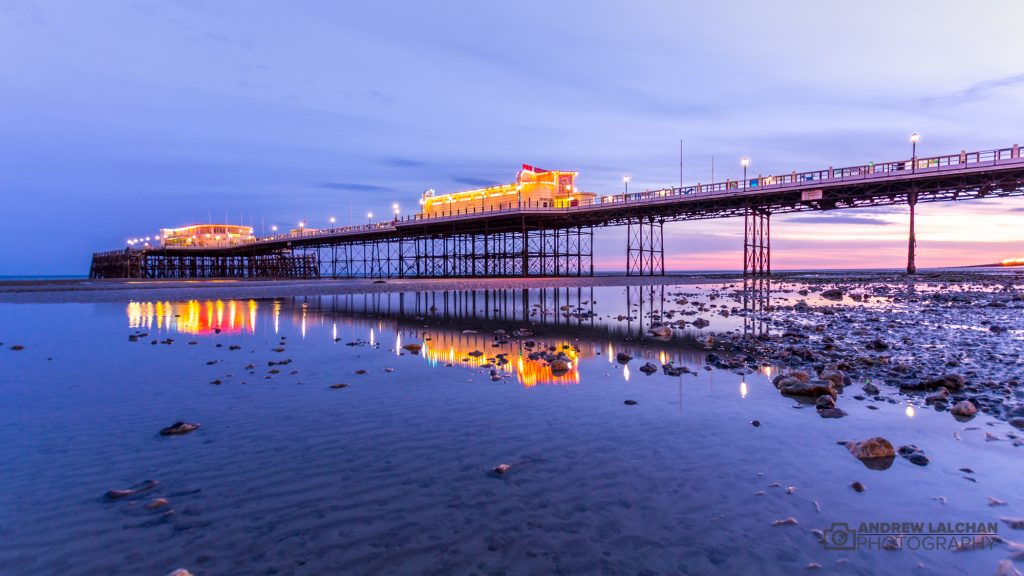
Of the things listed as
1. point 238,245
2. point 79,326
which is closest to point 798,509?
point 79,326

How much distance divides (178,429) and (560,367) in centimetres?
635

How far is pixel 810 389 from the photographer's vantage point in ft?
25.1

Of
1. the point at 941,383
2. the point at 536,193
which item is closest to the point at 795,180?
the point at 536,193

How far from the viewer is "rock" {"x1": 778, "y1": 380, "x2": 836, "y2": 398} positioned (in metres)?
7.62

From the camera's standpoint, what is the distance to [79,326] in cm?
1747

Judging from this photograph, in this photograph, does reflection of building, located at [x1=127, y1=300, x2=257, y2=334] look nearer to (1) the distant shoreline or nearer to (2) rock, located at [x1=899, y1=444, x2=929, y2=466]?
(1) the distant shoreline

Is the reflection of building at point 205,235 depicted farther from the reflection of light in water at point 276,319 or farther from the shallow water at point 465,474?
the shallow water at point 465,474

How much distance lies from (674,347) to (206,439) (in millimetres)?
10201

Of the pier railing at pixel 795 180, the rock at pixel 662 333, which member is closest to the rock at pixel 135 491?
the rock at pixel 662 333

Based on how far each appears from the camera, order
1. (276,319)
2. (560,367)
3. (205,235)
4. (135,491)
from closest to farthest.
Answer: (135,491), (560,367), (276,319), (205,235)

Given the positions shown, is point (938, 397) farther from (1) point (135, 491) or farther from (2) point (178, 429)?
(2) point (178, 429)

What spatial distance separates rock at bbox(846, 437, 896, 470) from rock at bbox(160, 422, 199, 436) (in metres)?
7.61

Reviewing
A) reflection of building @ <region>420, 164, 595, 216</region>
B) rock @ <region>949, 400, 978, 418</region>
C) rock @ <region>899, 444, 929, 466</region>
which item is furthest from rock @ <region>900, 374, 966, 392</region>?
reflection of building @ <region>420, 164, 595, 216</region>

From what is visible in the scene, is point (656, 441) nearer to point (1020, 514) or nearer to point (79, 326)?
point (1020, 514)
